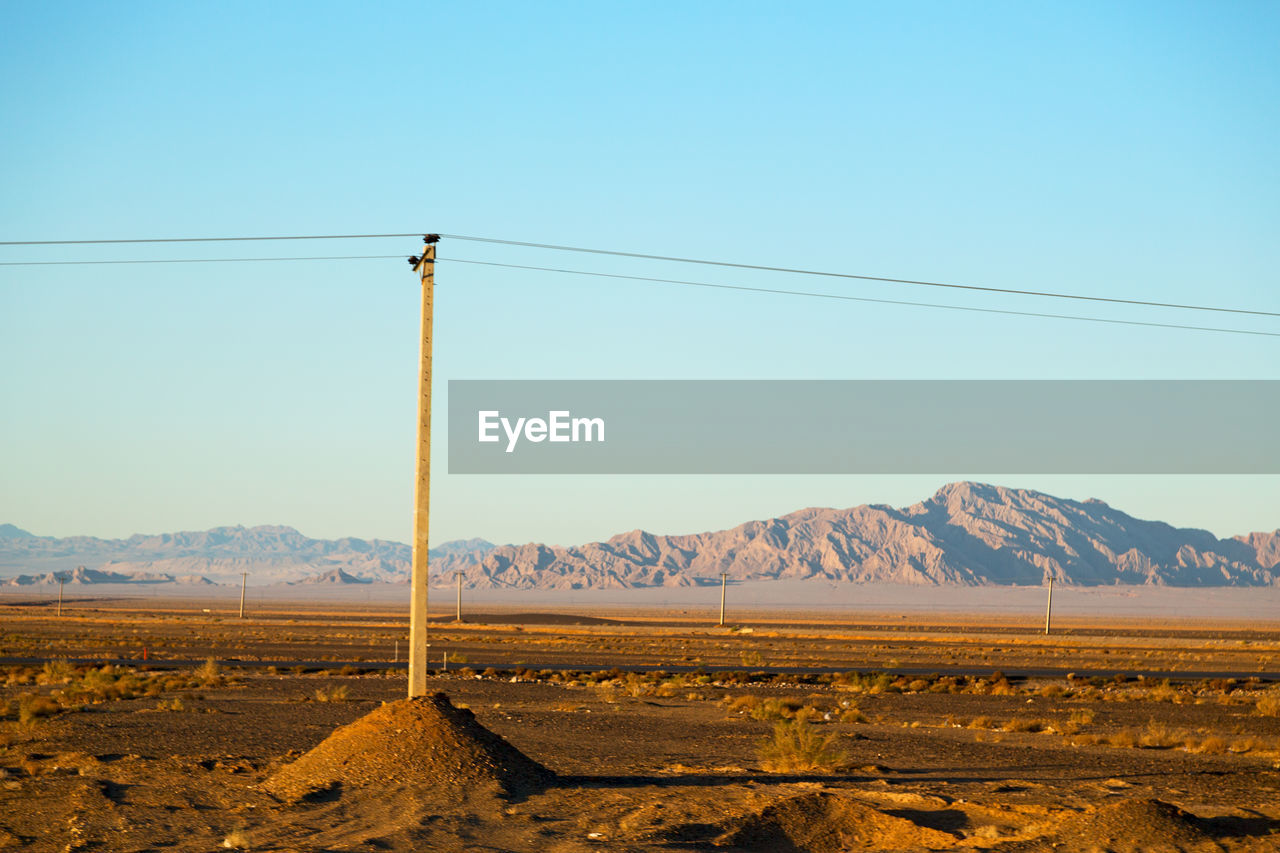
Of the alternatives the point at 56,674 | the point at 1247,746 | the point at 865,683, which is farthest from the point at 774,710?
the point at 56,674

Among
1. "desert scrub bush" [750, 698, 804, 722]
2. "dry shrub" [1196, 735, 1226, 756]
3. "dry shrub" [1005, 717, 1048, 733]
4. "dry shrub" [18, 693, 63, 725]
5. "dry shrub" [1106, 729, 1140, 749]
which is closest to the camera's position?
"dry shrub" [1196, 735, 1226, 756]

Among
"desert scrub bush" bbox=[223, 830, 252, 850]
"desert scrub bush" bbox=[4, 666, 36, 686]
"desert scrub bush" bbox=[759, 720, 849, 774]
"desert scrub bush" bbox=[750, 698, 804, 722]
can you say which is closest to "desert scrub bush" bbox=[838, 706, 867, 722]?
"desert scrub bush" bbox=[750, 698, 804, 722]

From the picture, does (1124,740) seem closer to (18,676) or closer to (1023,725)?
(1023,725)

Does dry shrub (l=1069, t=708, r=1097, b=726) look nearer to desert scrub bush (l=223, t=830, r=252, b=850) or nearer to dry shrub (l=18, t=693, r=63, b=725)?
desert scrub bush (l=223, t=830, r=252, b=850)

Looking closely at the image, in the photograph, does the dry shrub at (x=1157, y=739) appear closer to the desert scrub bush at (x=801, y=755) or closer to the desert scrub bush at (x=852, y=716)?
the desert scrub bush at (x=852, y=716)

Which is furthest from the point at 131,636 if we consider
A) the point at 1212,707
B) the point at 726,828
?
the point at 726,828

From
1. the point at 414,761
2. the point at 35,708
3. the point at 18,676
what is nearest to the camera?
the point at 414,761

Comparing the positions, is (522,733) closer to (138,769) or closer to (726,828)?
(138,769)
